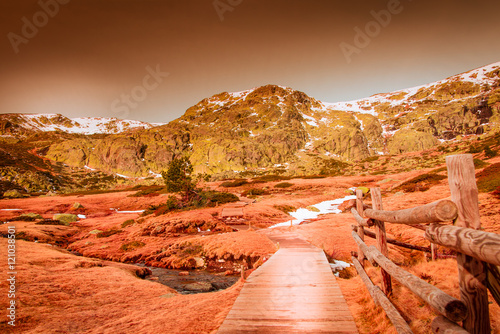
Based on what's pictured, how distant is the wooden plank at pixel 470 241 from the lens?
192cm

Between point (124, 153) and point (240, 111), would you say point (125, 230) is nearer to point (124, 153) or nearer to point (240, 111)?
point (124, 153)

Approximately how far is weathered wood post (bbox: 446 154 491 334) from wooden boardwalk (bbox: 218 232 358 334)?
2564mm

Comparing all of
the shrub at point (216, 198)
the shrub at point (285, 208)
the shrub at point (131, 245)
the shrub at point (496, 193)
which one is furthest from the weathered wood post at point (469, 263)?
the shrub at point (216, 198)

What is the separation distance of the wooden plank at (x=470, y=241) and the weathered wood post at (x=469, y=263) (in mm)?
200

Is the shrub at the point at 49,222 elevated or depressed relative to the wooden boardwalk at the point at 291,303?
depressed

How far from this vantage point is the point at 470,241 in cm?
218

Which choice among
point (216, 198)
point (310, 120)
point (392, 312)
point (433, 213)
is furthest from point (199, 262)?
point (310, 120)

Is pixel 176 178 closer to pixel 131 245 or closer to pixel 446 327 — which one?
pixel 131 245

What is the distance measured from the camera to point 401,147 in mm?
123125

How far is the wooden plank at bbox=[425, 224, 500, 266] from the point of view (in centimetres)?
192

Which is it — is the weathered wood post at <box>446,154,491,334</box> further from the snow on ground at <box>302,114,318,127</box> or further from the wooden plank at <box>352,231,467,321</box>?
Answer: the snow on ground at <box>302,114,318,127</box>

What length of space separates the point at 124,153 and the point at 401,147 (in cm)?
16042

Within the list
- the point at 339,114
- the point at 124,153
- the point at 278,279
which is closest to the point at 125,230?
the point at 278,279

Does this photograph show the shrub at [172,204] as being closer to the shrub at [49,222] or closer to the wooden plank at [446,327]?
the shrub at [49,222]
